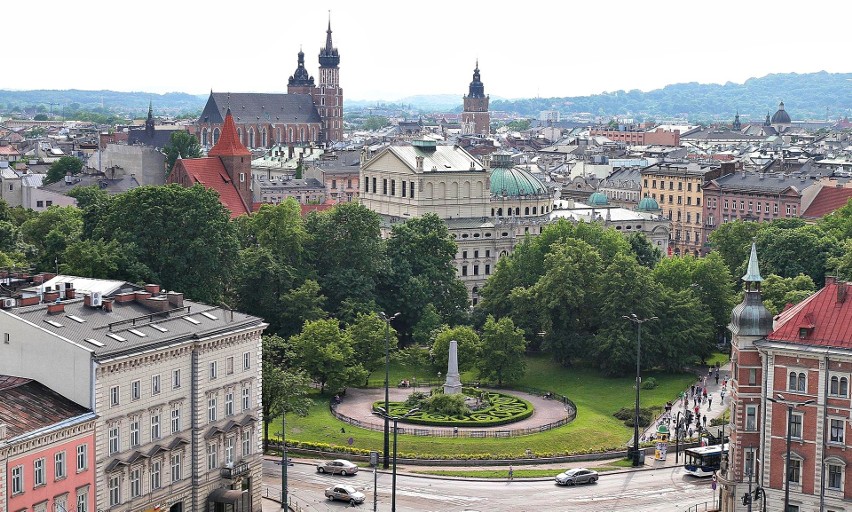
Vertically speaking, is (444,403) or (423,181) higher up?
(423,181)

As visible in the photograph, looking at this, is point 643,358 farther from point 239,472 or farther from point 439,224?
point 239,472

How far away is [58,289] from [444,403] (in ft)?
107

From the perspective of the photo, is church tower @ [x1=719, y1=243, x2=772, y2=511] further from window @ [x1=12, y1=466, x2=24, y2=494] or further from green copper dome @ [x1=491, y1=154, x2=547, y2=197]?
green copper dome @ [x1=491, y1=154, x2=547, y2=197]

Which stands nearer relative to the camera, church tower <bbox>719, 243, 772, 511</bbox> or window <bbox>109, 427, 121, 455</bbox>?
window <bbox>109, 427, 121, 455</bbox>

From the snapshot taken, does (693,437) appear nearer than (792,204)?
Yes

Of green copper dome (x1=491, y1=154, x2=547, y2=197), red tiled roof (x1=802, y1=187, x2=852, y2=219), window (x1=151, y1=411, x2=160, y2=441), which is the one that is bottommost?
window (x1=151, y1=411, x2=160, y2=441)

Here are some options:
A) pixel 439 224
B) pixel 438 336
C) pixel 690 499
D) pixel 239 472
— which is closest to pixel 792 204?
pixel 439 224

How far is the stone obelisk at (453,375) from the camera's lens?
113m

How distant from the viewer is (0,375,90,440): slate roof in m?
67.8

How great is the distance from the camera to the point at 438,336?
120500mm

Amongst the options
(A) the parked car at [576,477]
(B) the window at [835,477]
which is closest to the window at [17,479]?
(A) the parked car at [576,477]

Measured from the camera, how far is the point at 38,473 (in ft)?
222

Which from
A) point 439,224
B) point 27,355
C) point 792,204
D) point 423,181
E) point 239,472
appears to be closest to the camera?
point 27,355

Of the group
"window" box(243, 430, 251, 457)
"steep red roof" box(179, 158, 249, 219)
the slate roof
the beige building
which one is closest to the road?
"window" box(243, 430, 251, 457)
